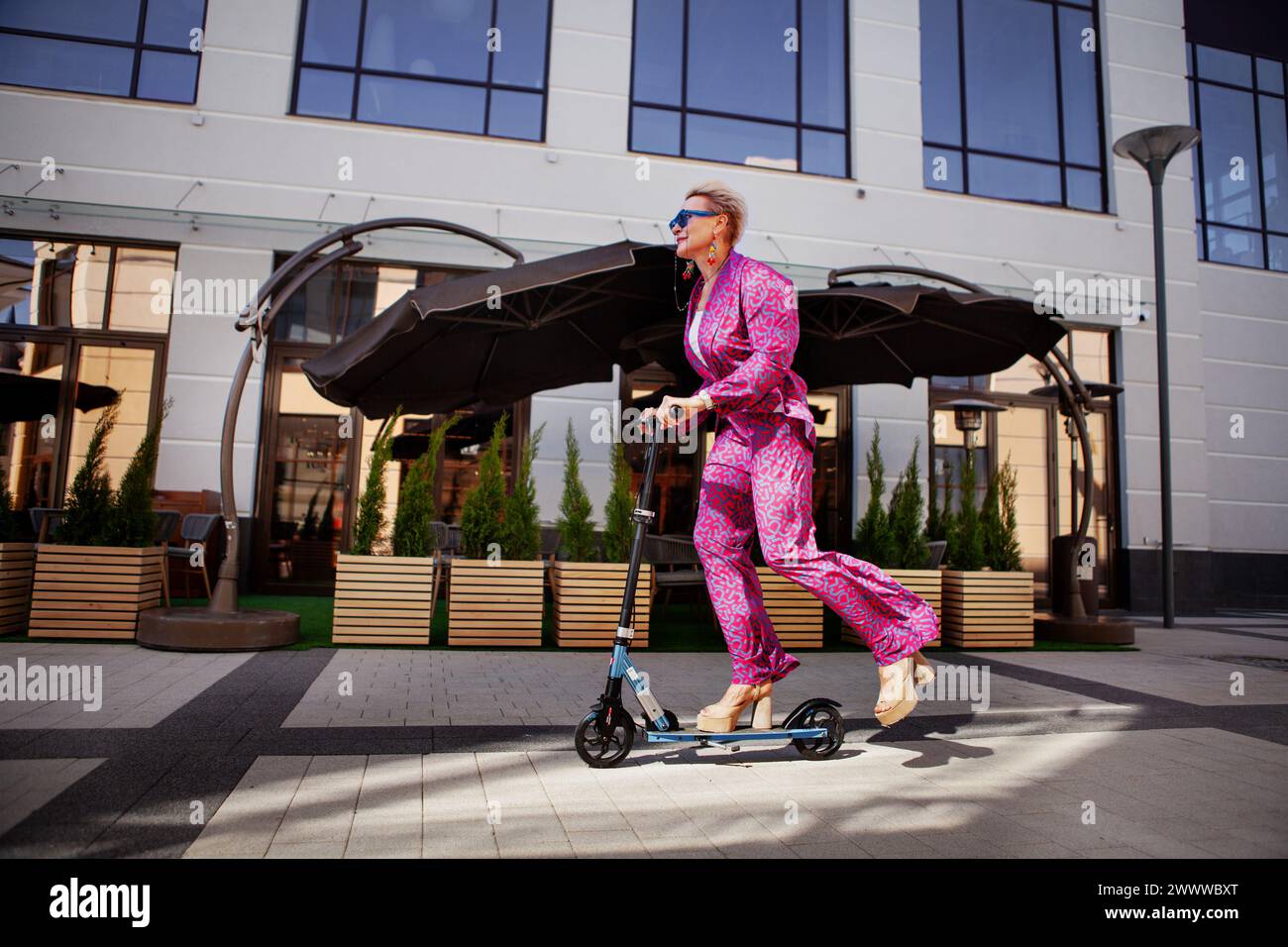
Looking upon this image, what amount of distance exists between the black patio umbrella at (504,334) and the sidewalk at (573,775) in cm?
194

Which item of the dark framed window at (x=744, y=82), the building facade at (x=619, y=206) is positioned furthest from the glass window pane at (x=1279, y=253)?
the dark framed window at (x=744, y=82)

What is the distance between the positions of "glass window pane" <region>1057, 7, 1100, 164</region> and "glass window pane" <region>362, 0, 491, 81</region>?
861 centimetres

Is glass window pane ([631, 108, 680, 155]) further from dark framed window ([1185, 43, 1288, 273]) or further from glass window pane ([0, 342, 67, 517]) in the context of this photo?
dark framed window ([1185, 43, 1288, 273])

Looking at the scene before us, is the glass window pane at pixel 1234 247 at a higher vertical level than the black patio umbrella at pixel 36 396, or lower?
higher

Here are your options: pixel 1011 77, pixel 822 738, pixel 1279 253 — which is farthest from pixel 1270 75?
pixel 822 738

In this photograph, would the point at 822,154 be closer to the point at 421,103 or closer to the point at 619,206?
the point at 619,206

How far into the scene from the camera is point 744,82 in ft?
37.1

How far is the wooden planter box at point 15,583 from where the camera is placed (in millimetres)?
5664

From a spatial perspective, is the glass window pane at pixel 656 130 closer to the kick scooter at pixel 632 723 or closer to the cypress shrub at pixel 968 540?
the cypress shrub at pixel 968 540

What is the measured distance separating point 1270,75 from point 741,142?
1009 centimetres

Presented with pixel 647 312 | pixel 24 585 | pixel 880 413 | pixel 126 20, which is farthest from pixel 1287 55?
pixel 24 585

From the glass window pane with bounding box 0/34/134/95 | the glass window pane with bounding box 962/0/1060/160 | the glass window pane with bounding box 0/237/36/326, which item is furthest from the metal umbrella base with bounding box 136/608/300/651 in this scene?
the glass window pane with bounding box 962/0/1060/160

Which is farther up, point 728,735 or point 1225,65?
point 1225,65

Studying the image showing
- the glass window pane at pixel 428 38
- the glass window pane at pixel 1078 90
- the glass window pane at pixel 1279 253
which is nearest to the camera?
the glass window pane at pixel 428 38
